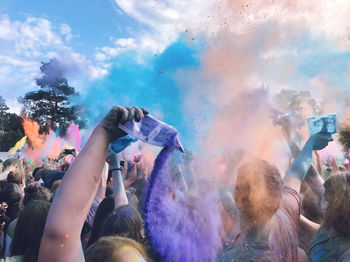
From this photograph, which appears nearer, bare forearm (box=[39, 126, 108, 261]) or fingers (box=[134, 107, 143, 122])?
bare forearm (box=[39, 126, 108, 261])

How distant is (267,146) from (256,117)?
13.2 inches

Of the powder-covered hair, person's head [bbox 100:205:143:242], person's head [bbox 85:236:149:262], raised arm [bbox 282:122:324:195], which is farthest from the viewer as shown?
raised arm [bbox 282:122:324:195]

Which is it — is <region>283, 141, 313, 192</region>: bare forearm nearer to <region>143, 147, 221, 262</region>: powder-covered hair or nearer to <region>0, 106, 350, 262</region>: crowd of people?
<region>0, 106, 350, 262</region>: crowd of people

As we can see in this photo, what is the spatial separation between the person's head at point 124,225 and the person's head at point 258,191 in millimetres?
780

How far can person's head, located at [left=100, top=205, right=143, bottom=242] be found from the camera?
2.13 m

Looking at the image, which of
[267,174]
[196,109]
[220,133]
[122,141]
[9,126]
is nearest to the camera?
[122,141]

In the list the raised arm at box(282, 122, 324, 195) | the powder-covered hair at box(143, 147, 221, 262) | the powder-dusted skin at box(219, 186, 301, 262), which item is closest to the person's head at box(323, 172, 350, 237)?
the powder-dusted skin at box(219, 186, 301, 262)

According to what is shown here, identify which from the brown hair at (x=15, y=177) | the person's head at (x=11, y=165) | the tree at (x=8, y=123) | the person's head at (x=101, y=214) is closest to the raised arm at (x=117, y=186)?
the person's head at (x=101, y=214)

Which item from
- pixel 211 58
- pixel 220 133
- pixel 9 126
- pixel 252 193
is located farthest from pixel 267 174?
pixel 9 126

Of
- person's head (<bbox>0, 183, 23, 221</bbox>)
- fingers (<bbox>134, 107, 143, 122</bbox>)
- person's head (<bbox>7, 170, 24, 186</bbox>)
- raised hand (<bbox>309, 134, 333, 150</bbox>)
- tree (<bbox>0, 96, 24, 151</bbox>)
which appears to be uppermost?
tree (<bbox>0, 96, 24, 151</bbox>)

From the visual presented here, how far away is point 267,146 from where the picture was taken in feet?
10.00

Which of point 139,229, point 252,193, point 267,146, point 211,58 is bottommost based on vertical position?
point 139,229

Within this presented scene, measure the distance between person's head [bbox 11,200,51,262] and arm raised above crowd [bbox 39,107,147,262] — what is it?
3.22 feet

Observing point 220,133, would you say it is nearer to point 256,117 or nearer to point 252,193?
point 256,117
